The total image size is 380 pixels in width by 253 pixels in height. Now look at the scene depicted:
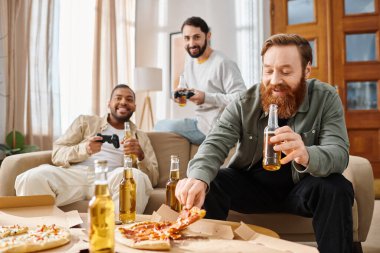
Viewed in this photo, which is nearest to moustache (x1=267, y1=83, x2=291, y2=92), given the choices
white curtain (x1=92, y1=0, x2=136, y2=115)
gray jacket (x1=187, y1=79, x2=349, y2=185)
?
gray jacket (x1=187, y1=79, x2=349, y2=185)

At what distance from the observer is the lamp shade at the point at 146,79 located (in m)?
4.80

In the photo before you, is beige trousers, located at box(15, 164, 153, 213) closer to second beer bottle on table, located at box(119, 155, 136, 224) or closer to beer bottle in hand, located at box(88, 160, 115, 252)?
second beer bottle on table, located at box(119, 155, 136, 224)

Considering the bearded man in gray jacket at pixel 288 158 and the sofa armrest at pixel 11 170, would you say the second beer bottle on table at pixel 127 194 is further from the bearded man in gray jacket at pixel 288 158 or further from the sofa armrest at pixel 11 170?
the sofa armrest at pixel 11 170

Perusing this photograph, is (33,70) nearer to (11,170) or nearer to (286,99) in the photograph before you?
(11,170)

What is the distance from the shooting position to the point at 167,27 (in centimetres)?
573

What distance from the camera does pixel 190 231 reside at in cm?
128

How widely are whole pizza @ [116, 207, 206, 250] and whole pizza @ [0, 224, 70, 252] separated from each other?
0.51 ft

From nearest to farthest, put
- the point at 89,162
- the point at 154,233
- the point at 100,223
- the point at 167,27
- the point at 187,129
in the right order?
the point at 100,223 < the point at 154,233 < the point at 89,162 < the point at 187,129 < the point at 167,27

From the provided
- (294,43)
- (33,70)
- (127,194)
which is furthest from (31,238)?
(33,70)

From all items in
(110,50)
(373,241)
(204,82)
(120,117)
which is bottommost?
(373,241)

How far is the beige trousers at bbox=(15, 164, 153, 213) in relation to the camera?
2.35 metres

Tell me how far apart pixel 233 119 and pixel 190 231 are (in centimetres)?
79

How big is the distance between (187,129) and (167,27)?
9.64ft

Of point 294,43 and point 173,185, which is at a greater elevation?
point 294,43
